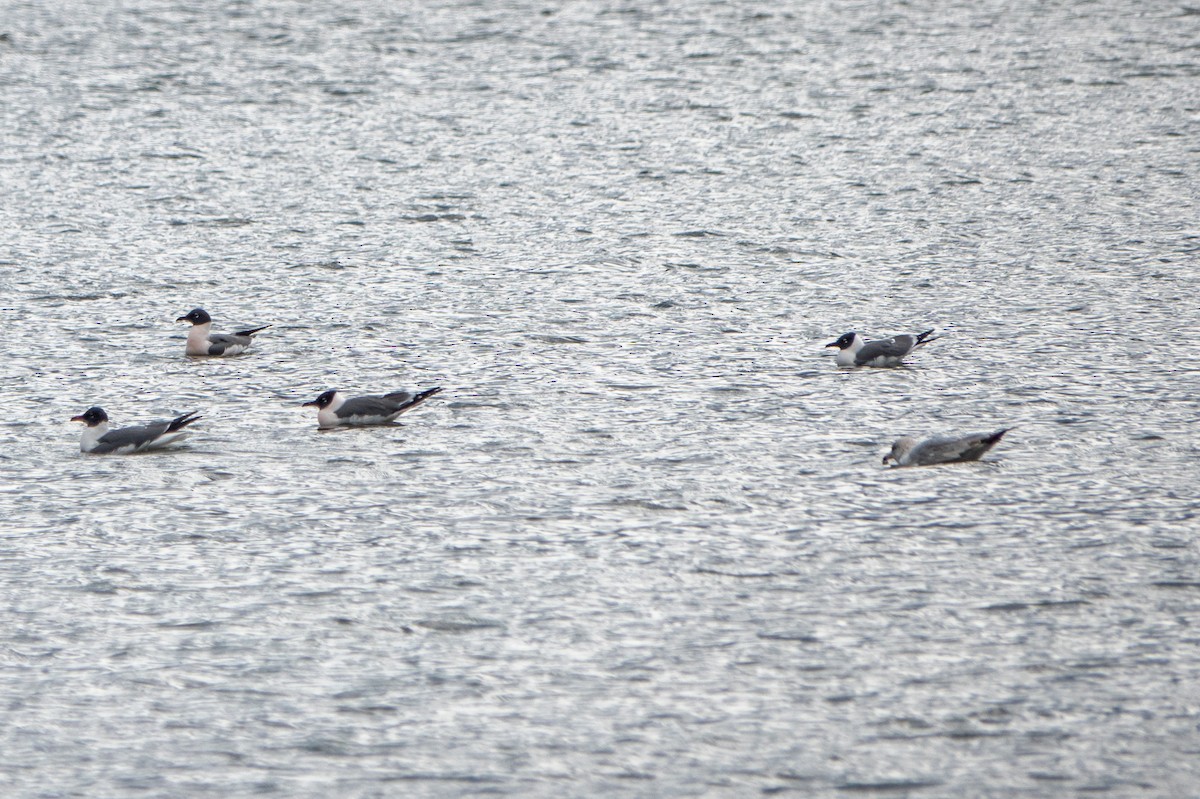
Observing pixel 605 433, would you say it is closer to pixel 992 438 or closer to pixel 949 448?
pixel 949 448

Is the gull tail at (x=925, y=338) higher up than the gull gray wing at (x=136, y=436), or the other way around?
the gull gray wing at (x=136, y=436)

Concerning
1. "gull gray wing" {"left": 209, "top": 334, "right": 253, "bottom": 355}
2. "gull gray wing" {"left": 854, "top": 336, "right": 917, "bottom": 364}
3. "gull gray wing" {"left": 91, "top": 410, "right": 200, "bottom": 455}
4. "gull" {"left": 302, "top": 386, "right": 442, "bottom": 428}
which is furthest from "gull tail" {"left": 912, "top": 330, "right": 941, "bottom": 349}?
"gull gray wing" {"left": 91, "top": 410, "right": 200, "bottom": 455}

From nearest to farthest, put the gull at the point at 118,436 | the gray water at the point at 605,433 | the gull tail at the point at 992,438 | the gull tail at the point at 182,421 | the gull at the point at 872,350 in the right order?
the gray water at the point at 605,433
the gull tail at the point at 992,438
the gull at the point at 118,436
the gull tail at the point at 182,421
the gull at the point at 872,350

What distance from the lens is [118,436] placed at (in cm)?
953

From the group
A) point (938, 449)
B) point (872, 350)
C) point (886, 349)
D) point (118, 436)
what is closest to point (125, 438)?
point (118, 436)

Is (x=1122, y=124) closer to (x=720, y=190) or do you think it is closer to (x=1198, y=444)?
(x=720, y=190)

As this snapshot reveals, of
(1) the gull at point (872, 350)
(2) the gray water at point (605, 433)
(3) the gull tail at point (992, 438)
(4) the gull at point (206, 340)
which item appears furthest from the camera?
(4) the gull at point (206, 340)

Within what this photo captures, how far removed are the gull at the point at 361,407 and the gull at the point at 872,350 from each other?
2.80 metres

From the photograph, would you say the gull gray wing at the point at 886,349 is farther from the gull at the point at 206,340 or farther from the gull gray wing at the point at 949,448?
the gull at the point at 206,340

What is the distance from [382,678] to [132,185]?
11724mm

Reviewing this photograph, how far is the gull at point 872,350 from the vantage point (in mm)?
11125

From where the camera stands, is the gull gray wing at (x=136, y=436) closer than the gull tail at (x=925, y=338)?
Yes

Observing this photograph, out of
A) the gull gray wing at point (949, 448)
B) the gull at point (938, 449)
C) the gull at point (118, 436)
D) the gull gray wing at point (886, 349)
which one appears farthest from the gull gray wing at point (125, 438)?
the gull gray wing at point (886, 349)

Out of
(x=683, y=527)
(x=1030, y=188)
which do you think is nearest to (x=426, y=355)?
(x=683, y=527)
